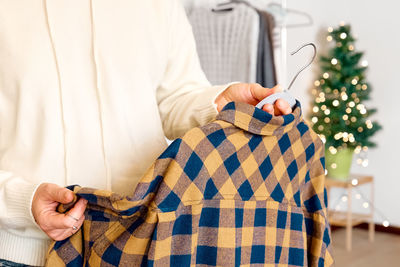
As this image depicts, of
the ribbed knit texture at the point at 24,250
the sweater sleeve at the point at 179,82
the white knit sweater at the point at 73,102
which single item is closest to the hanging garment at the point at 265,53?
the sweater sleeve at the point at 179,82

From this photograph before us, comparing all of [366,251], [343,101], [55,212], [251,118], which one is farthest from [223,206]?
[343,101]

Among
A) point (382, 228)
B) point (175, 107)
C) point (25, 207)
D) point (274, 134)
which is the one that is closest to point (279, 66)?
point (175, 107)

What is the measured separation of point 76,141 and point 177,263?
11.6 inches

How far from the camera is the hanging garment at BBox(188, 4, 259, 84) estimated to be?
2.49 m

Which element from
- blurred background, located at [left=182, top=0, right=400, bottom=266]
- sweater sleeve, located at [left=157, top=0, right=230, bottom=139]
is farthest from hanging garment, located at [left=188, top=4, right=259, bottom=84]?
sweater sleeve, located at [left=157, top=0, right=230, bottom=139]

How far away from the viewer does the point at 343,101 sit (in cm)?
402

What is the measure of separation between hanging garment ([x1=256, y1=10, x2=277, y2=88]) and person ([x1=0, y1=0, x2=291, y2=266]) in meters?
1.59

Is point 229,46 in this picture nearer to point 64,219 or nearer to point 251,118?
point 251,118

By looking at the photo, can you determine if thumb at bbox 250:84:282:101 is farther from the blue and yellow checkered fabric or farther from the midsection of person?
the midsection of person

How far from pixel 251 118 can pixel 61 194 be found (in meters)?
→ 0.29

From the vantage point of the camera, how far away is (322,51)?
14.3ft

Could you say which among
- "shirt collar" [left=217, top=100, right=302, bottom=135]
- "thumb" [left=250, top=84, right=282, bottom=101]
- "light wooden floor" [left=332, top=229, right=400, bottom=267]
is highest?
"thumb" [left=250, top=84, right=282, bottom=101]

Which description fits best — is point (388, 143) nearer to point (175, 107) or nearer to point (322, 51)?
point (322, 51)

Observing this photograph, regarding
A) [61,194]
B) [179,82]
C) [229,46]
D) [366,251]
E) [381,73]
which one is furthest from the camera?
[381,73]
